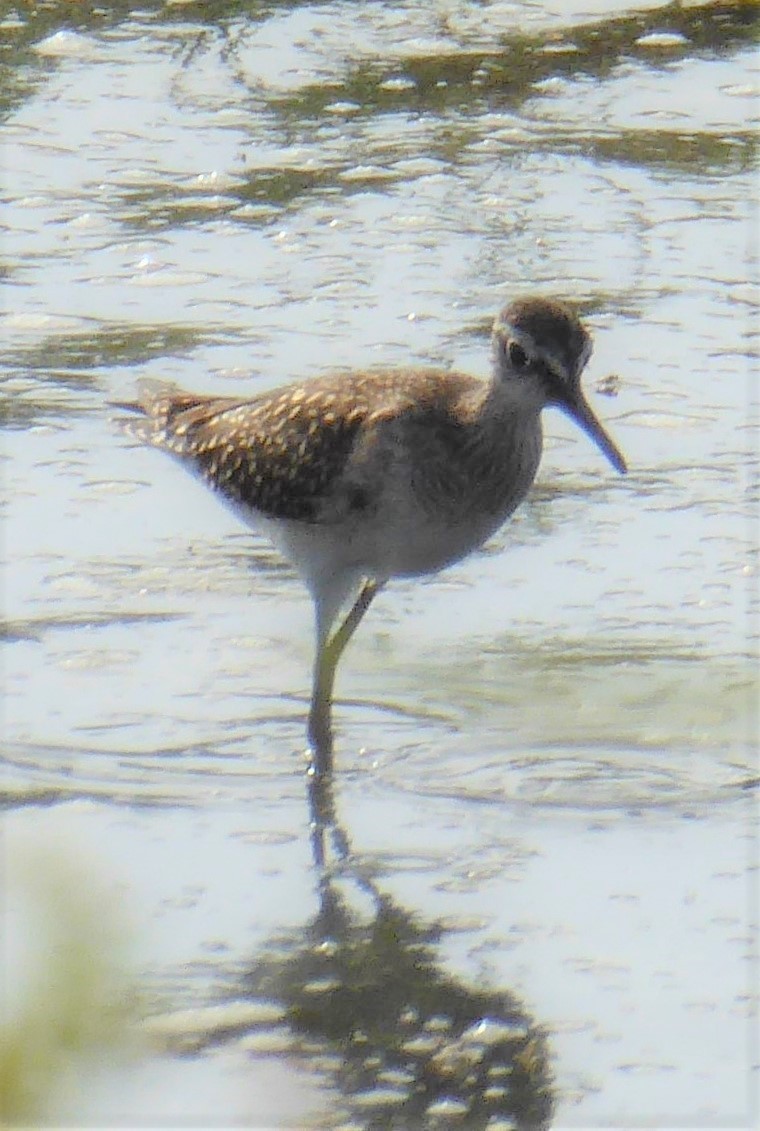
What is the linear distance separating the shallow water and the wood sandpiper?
1.28 feet

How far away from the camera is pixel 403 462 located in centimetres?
479

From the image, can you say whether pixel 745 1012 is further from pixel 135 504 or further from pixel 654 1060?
pixel 135 504

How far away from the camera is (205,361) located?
683 cm

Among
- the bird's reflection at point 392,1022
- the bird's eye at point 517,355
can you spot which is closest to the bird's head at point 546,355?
the bird's eye at point 517,355

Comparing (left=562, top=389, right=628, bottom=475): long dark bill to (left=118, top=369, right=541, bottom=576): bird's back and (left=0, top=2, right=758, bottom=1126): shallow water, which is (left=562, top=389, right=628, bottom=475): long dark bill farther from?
(left=0, top=2, right=758, bottom=1126): shallow water

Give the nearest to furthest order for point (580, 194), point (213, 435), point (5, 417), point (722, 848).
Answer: point (722, 848)
point (213, 435)
point (5, 417)
point (580, 194)

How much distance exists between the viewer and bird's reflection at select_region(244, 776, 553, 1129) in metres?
3.50

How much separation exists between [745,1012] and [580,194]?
492cm

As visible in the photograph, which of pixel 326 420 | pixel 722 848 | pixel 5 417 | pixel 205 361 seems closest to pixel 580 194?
pixel 205 361

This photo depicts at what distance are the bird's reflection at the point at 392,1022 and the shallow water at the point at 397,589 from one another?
0.01m

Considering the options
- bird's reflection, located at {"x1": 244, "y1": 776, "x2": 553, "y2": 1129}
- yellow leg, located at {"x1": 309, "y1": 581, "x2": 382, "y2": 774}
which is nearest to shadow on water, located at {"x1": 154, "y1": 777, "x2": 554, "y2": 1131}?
bird's reflection, located at {"x1": 244, "y1": 776, "x2": 553, "y2": 1129}

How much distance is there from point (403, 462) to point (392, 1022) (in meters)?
1.46

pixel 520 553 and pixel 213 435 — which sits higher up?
pixel 213 435

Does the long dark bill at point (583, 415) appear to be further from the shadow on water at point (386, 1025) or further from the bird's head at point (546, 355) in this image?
the shadow on water at point (386, 1025)
